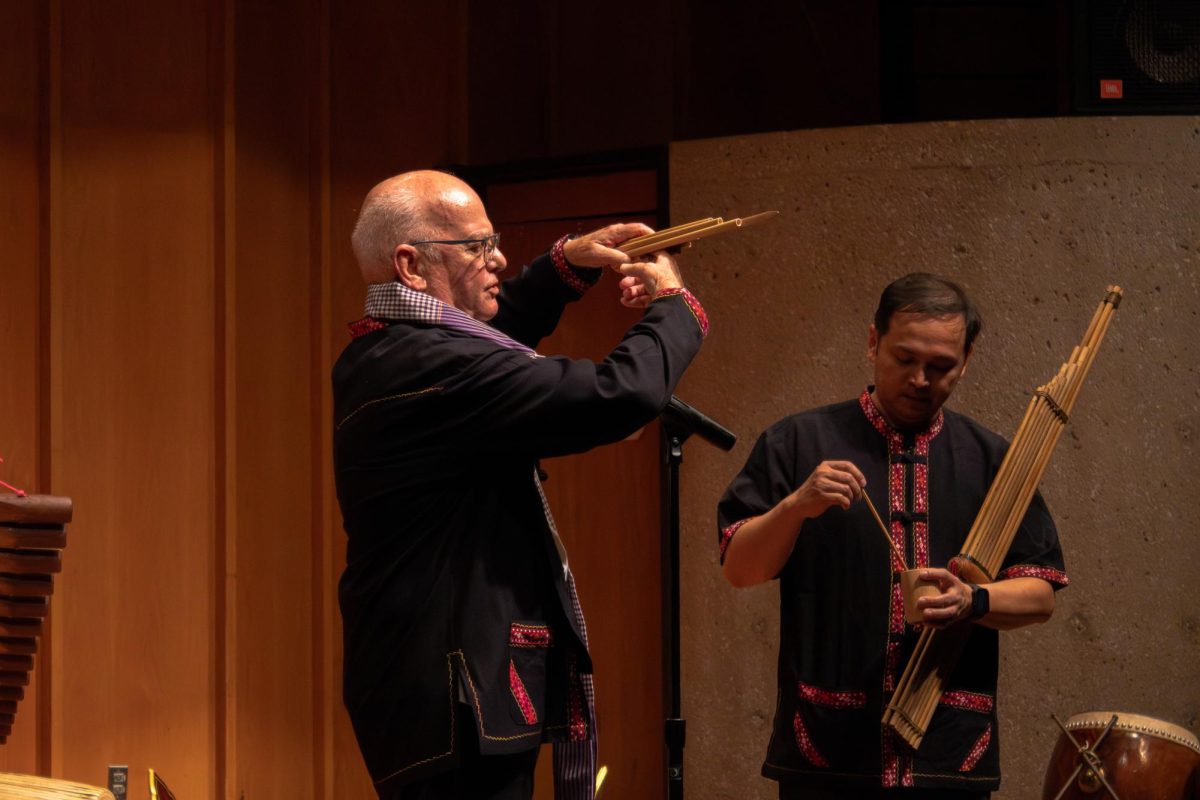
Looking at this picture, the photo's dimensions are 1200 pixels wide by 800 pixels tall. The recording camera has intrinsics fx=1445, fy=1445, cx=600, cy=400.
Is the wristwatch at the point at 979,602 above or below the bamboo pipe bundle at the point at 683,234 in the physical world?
below

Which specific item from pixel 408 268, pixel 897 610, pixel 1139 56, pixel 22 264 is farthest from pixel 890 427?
pixel 22 264

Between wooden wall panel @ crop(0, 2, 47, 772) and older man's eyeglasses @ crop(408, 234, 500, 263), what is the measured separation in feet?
6.24

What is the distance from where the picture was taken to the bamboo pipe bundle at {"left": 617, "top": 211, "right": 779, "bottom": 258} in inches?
86.7

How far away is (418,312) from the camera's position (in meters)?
2.14

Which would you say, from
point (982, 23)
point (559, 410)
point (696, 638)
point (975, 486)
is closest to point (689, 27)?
point (982, 23)

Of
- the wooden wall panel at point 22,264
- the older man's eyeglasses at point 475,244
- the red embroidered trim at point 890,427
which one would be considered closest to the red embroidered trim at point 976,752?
the red embroidered trim at point 890,427

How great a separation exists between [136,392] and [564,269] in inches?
69.4

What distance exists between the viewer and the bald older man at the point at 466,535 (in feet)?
6.62

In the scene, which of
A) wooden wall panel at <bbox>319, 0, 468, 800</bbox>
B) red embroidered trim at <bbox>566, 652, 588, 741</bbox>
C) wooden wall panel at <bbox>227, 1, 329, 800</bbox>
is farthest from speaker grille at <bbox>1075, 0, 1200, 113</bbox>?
red embroidered trim at <bbox>566, 652, 588, 741</bbox>

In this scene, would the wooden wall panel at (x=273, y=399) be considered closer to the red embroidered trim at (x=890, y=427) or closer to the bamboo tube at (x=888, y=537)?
the red embroidered trim at (x=890, y=427)

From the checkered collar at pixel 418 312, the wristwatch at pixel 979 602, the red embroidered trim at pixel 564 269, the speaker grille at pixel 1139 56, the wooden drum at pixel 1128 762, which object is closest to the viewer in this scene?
the checkered collar at pixel 418 312

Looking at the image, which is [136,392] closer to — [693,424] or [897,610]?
[693,424]

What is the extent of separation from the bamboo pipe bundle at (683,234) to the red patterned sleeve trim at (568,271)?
234mm

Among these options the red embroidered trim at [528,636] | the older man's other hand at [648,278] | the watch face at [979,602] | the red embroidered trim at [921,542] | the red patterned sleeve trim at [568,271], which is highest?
the red patterned sleeve trim at [568,271]
